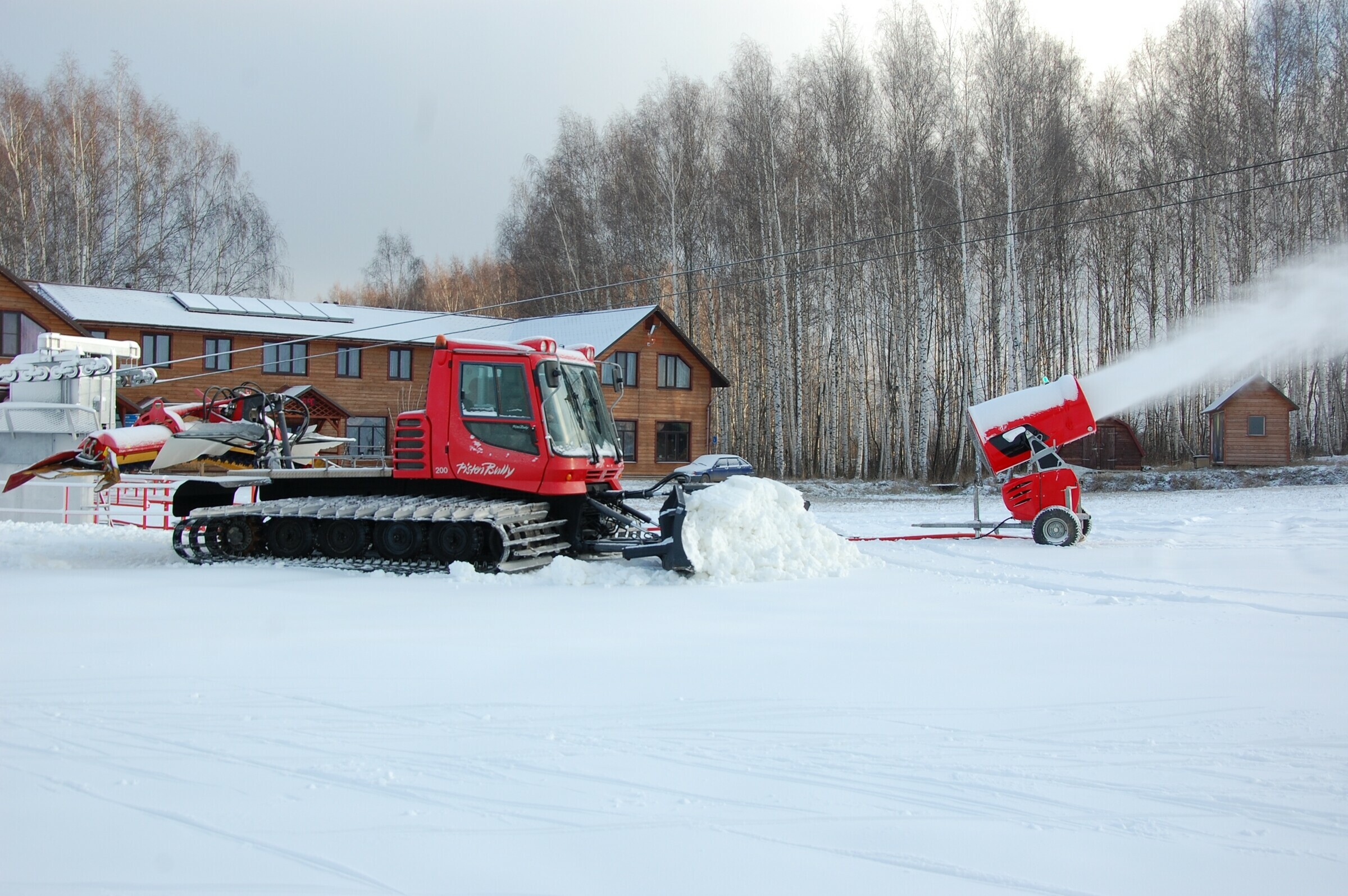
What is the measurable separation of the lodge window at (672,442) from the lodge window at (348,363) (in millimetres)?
12565

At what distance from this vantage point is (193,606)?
28.3 ft

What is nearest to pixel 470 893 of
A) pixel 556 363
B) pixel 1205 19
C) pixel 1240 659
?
pixel 1240 659

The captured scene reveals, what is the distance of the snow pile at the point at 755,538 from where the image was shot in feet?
34.5

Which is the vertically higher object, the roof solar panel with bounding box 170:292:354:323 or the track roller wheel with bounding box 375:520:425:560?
the roof solar panel with bounding box 170:292:354:323

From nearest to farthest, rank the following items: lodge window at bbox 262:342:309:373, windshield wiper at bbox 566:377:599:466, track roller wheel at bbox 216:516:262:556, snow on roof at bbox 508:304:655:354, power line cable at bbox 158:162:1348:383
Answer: windshield wiper at bbox 566:377:599:466
track roller wheel at bbox 216:516:262:556
power line cable at bbox 158:162:1348:383
lodge window at bbox 262:342:309:373
snow on roof at bbox 508:304:655:354

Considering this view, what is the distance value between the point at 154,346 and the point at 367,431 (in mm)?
8312

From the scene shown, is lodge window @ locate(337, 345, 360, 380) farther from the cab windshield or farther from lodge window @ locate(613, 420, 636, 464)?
the cab windshield

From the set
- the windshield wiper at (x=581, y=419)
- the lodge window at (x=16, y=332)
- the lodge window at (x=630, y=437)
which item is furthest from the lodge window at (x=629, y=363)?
the windshield wiper at (x=581, y=419)

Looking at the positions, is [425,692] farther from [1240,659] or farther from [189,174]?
[189,174]

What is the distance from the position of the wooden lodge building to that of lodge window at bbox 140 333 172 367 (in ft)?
0.14

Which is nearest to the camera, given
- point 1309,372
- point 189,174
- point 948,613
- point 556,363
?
point 948,613

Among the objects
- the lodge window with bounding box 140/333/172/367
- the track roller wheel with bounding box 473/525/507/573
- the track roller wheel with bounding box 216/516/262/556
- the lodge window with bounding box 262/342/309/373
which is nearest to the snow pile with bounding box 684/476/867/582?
the track roller wheel with bounding box 473/525/507/573

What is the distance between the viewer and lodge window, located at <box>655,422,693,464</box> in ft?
134

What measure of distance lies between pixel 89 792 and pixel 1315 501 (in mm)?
24963
